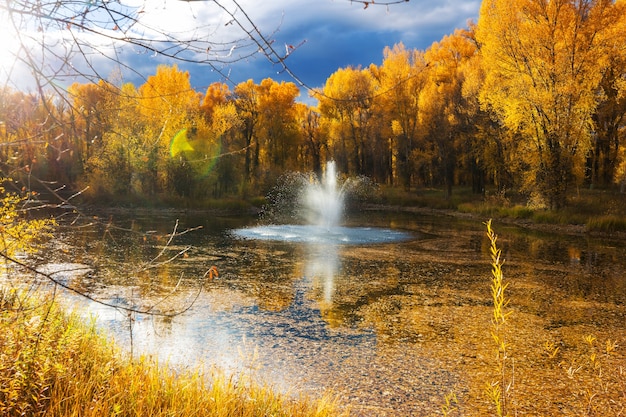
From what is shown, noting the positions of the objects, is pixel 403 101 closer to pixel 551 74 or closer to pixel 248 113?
pixel 248 113

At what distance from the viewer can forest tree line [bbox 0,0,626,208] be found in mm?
18781

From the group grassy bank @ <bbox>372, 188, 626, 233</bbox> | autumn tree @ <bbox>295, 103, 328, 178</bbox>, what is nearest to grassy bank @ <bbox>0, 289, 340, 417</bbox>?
grassy bank @ <bbox>372, 188, 626, 233</bbox>

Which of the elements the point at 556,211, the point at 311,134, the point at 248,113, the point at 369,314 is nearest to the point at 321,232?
the point at 556,211

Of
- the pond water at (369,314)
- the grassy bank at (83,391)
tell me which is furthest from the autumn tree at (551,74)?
the grassy bank at (83,391)

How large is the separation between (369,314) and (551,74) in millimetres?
16104

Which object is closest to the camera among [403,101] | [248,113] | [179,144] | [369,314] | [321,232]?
[369,314]

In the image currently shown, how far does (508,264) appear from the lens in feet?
39.0

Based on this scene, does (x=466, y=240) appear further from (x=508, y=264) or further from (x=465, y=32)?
(x=465, y=32)

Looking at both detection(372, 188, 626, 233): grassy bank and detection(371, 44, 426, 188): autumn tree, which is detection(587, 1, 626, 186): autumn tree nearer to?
detection(372, 188, 626, 233): grassy bank

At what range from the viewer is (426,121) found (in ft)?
106

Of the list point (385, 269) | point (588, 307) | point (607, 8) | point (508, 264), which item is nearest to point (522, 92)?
point (607, 8)

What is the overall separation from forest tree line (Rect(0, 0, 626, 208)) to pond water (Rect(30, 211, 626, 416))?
2414 mm

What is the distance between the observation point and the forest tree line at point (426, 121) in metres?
18.8

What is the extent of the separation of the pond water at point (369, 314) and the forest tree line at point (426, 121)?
7.92 ft
